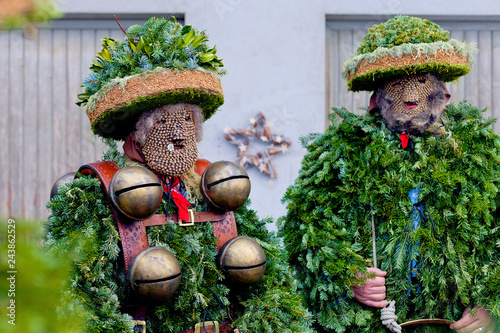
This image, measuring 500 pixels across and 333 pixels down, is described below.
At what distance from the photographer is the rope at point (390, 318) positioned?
275 cm

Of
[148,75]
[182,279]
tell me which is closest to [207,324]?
[182,279]

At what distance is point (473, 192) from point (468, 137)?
1.00 ft

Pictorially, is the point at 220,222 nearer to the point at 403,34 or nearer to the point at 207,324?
the point at 207,324

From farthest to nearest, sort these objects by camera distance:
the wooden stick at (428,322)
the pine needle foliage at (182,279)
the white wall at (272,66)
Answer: the white wall at (272,66) < the wooden stick at (428,322) < the pine needle foliage at (182,279)

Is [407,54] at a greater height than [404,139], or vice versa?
[407,54]

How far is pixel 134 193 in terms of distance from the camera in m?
2.10

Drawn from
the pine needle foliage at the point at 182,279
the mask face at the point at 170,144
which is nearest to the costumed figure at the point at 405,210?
the pine needle foliage at the point at 182,279

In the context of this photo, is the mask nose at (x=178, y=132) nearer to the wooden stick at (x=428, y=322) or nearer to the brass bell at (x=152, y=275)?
the brass bell at (x=152, y=275)

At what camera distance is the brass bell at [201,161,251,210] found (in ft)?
7.67

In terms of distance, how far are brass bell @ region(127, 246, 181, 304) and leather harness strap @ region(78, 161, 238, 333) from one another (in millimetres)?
78

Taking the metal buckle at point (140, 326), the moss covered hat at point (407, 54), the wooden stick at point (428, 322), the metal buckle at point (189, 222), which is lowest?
the wooden stick at point (428, 322)

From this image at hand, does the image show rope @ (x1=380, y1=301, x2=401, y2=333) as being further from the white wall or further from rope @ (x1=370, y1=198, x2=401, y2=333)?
the white wall

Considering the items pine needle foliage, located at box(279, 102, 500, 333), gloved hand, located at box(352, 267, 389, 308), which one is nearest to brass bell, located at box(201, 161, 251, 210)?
pine needle foliage, located at box(279, 102, 500, 333)

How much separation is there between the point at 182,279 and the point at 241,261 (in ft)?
0.81
